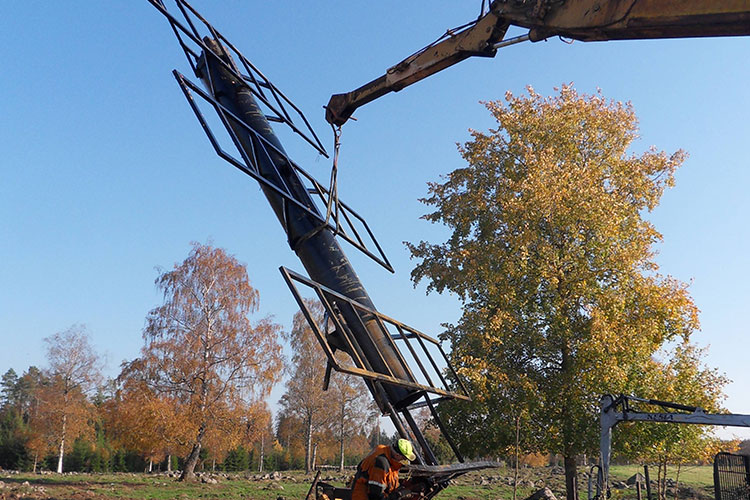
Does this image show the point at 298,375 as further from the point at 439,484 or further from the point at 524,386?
the point at 439,484

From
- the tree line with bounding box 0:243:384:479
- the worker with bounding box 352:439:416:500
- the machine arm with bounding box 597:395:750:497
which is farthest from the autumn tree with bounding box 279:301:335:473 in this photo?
the worker with bounding box 352:439:416:500

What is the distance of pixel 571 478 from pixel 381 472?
9848 mm

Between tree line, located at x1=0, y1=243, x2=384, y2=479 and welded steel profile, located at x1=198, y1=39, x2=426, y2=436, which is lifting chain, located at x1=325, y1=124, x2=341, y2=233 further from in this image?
tree line, located at x1=0, y1=243, x2=384, y2=479

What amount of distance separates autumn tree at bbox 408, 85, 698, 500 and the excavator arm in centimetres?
952

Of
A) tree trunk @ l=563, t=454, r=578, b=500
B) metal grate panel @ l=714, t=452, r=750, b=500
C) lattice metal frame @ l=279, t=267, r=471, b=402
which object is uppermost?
lattice metal frame @ l=279, t=267, r=471, b=402

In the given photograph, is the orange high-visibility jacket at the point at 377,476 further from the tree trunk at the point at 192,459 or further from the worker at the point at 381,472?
the tree trunk at the point at 192,459

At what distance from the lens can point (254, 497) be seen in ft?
58.2

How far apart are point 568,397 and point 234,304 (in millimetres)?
17658

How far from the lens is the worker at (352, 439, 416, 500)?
628cm

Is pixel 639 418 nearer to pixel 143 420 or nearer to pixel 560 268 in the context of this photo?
pixel 560 268

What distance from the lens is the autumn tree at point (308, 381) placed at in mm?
39438

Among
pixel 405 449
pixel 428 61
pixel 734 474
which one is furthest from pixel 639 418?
pixel 428 61

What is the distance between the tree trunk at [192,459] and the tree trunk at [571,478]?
1635 cm

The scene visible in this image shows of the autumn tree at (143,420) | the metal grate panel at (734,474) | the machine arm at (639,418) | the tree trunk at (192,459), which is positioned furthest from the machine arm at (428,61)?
the tree trunk at (192,459)
